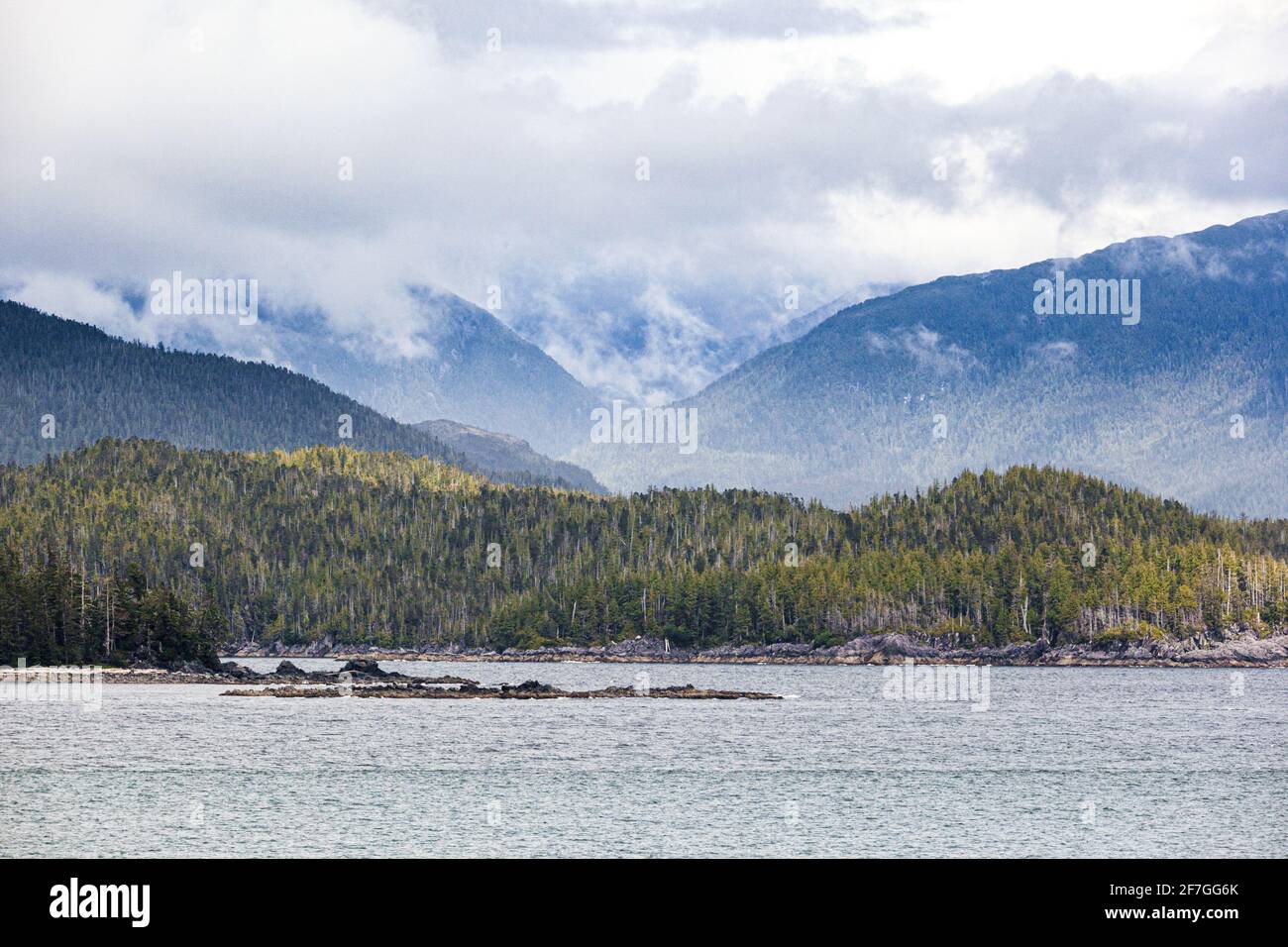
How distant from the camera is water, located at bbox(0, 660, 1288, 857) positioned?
73.2m

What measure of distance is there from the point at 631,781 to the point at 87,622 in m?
104

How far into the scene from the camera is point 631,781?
310 feet

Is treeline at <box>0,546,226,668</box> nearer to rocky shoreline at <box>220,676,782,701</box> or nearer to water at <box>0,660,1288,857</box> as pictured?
rocky shoreline at <box>220,676,782,701</box>

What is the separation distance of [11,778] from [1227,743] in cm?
8111

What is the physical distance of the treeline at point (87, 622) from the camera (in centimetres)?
17425

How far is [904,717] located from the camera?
14925 cm

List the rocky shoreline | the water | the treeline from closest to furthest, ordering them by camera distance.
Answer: the water → the rocky shoreline → the treeline

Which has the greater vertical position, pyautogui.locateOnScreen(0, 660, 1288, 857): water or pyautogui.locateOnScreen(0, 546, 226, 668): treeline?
pyautogui.locateOnScreen(0, 546, 226, 668): treeline

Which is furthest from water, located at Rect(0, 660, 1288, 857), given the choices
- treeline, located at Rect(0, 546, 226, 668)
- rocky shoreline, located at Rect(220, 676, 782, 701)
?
treeline, located at Rect(0, 546, 226, 668)

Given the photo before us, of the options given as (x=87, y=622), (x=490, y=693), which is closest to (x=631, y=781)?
(x=490, y=693)

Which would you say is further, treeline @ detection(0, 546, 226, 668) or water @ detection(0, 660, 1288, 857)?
treeline @ detection(0, 546, 226, 668)

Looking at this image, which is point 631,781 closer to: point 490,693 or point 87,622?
point 490,693

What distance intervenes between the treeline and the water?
2355 centimetres
